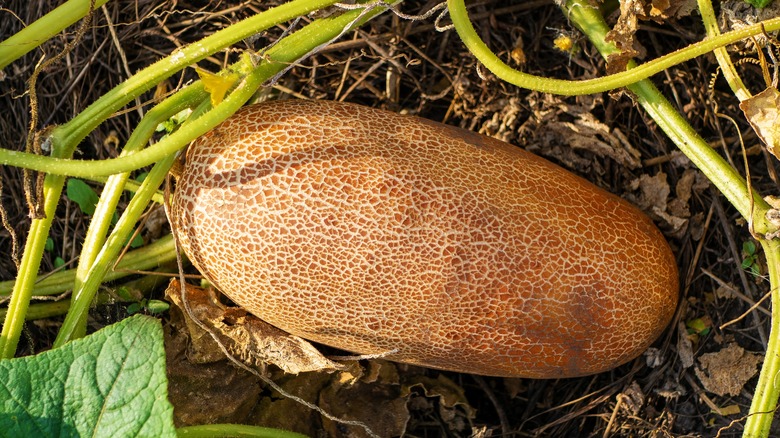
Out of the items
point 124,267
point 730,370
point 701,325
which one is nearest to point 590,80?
point 701,325

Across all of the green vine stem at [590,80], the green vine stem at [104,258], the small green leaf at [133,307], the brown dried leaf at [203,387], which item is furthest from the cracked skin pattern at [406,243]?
the small green leaf at [133,307]

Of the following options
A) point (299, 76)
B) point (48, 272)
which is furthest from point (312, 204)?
point (48, 272)

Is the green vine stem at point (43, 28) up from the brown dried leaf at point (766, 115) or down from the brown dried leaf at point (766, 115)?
up

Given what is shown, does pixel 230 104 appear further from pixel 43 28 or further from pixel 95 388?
pixel 95 388

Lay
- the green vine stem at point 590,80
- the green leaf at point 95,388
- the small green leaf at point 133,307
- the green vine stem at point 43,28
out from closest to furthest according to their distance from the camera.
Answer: the green leaf at point 95,388, the green vine stem at point 590,80, the green vine stem at point 43,28, the small green leaf at point 133,307

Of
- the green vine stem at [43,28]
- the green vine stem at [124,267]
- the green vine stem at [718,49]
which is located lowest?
the green vine stem at [124,267]

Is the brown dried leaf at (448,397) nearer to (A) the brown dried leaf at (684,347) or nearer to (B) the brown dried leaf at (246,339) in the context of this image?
(B) the brown dried leaf at (246,339)

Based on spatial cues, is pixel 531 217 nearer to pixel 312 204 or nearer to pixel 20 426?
pixel 312 204
